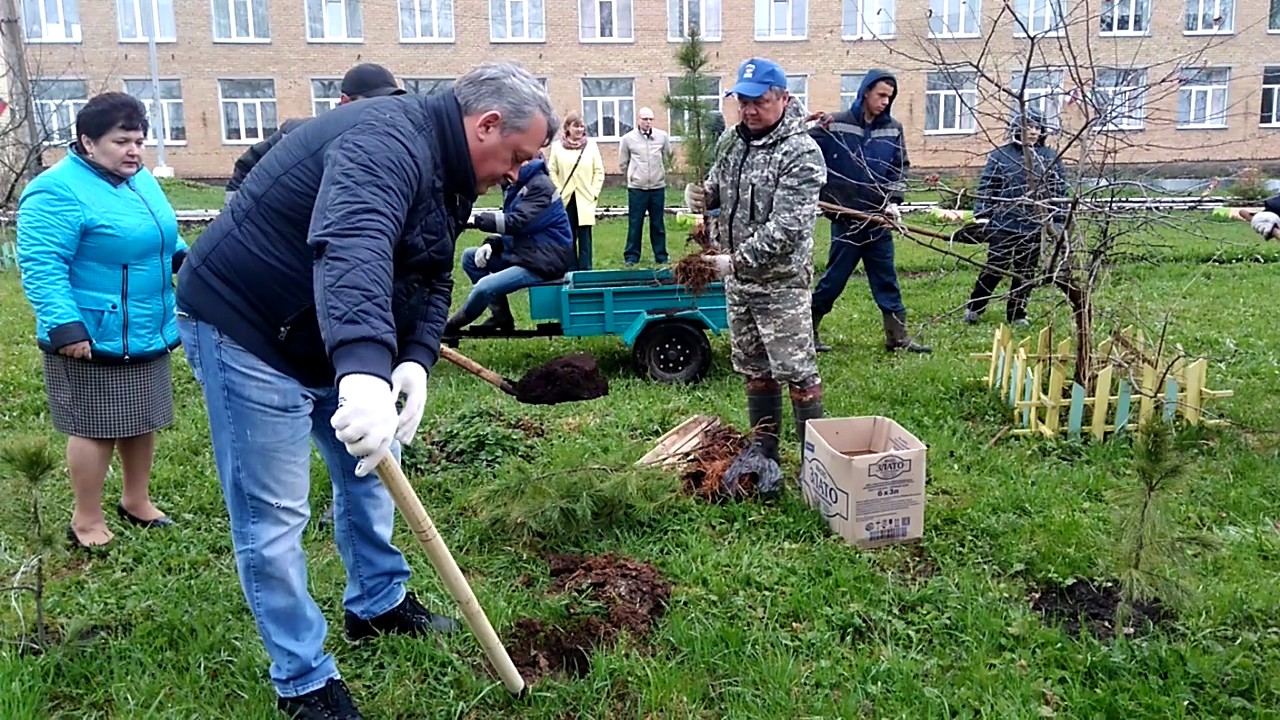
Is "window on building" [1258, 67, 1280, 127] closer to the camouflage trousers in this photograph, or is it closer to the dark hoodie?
the dark hoodie

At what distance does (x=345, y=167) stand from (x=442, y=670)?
5.26 ft

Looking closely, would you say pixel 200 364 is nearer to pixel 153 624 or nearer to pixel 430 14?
pixel 153 624

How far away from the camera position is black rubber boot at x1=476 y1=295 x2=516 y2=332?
21.8 ft

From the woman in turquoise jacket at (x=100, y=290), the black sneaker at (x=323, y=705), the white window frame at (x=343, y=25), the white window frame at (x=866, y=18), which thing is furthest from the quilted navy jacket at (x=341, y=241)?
the white window frame at (x=343, y=25)

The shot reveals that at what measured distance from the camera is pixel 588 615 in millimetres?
3289

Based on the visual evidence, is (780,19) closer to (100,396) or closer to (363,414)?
(100,396)

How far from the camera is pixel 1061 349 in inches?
205

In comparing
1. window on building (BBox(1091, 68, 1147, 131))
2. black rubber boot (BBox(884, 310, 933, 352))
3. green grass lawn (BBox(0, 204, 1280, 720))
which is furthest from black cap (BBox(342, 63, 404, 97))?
black rubber boot (BBox(884, 310, 933, 352))

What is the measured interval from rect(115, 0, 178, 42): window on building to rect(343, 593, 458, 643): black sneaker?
32512 mm

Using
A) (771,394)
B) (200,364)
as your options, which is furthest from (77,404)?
Result: (771,394)

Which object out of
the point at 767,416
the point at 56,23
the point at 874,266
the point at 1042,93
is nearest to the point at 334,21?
the point at 56,23

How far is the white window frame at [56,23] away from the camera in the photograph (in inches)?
1194

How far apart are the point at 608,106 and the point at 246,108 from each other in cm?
1175

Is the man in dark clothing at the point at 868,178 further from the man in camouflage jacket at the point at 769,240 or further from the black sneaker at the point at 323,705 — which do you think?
the black sneaker at the point at 323,705
